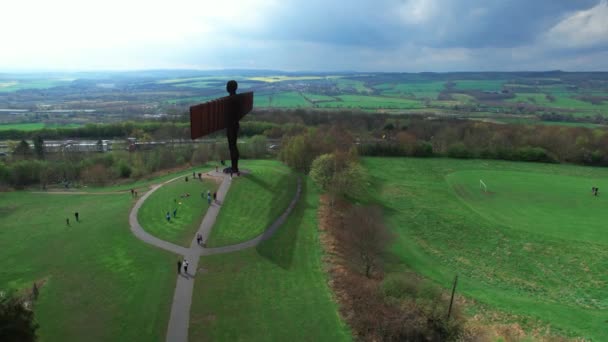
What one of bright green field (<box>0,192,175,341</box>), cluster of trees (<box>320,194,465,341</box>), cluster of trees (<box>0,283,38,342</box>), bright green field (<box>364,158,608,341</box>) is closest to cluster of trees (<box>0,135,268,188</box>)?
bright green field (<box>0,192,175,341</box>)

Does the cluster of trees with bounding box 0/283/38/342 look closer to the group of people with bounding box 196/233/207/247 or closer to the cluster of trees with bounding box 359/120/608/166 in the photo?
the group of people with bounding box 196/233/207/247

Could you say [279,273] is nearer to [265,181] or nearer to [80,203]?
[265,181]

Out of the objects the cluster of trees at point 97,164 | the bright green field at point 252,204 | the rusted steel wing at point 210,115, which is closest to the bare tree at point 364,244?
the bright green field at point 252,204

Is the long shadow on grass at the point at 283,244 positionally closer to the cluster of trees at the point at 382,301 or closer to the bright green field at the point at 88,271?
the cluster of trees at the point at 382,301

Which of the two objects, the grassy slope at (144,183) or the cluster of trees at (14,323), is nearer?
the cluster of trees at (14,323)

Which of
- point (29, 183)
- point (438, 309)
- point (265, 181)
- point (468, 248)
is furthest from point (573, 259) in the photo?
point (29, 183)

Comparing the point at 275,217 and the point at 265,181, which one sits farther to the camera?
the point at 265,181

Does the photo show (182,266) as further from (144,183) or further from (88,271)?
(144,183)
